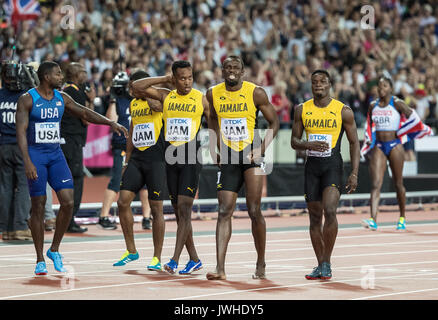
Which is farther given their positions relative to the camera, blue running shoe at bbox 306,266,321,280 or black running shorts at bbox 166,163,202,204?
black running shorts at bbox 166,163,202,204

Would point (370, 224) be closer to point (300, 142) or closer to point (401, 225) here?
point (401, 225)

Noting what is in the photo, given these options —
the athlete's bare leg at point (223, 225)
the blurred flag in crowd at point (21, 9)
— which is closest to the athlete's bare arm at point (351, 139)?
the athlete's bare leg at point (223, 225)

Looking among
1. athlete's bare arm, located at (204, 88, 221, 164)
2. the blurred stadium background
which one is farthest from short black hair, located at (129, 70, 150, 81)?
the blurred stadium background

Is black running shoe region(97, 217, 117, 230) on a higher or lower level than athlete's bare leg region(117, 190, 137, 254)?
lower

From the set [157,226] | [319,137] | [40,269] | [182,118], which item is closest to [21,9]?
[157,226]

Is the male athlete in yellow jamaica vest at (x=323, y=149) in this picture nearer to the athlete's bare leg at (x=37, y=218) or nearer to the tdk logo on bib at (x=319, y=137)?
the tdk logo on bib at (x=319, y=137)

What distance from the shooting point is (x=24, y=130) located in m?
11.1

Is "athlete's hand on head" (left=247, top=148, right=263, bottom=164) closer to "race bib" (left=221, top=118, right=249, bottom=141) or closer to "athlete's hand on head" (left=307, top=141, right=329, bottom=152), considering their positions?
"race bib" (left=221, top=118, right=249, bottom=141)

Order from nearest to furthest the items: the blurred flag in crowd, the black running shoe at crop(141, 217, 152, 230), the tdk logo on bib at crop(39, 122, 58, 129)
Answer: the tdk logo on bib at crop(39, 122, 58, 129)
the black running shoe at crop(141, 217, 152, 230)
the blurred flag in crowd

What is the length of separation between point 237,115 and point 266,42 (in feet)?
56.8

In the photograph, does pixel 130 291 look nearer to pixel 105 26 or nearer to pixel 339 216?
pixel 339 216

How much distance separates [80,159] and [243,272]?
5.60 metres

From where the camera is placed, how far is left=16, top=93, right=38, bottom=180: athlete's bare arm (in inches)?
436

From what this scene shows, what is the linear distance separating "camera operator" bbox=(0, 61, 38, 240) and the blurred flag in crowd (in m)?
8.76
